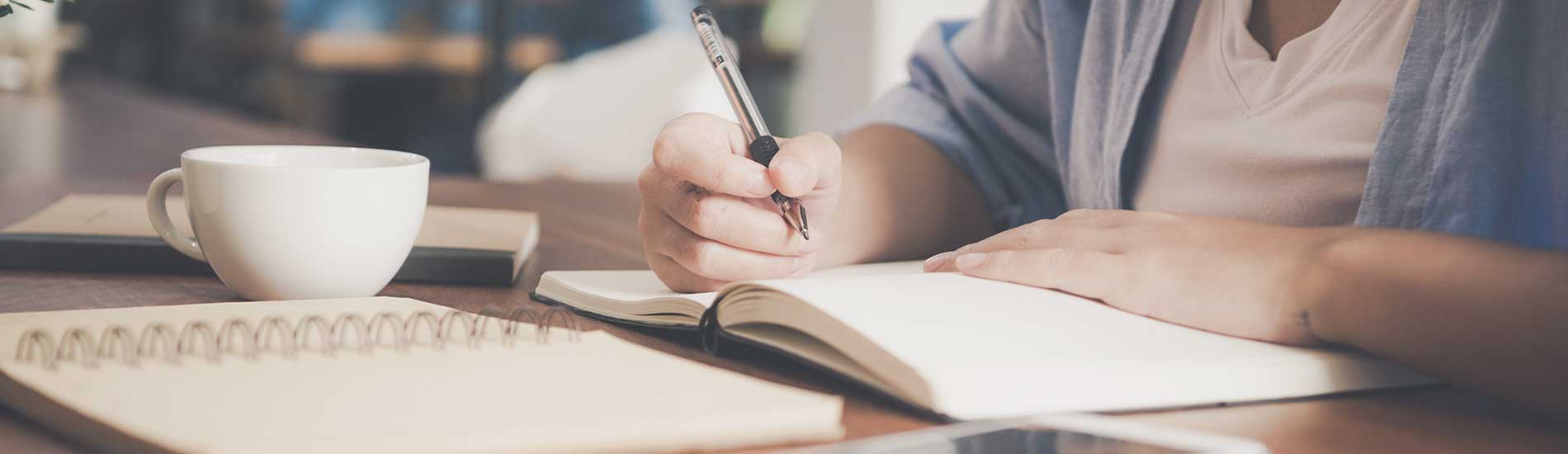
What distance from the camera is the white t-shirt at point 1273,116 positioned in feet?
2.55

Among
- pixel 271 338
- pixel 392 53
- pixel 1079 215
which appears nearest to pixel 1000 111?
pixel 1079 215

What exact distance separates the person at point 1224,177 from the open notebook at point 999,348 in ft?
0.09

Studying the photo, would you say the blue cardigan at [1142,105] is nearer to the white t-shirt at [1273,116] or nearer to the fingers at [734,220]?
the white t-shirt at [1273,116]

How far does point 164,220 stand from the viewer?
69 cm

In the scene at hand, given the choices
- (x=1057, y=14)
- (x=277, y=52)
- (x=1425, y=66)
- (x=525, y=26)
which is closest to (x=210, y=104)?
(x=277, y=52)

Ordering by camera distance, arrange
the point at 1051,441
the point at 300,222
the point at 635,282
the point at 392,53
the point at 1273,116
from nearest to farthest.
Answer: the point at 1051,441, the point at 300,222, the point at 635,282, the point at 1273,116, the point at 392,53

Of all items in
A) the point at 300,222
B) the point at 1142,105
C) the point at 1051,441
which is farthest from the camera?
the point at 1142,105

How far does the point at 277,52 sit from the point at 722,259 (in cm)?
494

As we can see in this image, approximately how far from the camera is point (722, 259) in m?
0.70

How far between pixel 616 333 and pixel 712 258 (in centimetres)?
9

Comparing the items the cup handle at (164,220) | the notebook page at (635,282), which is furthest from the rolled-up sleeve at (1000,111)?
the cup handle at (164,220)

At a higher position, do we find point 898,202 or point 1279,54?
point 1279,54

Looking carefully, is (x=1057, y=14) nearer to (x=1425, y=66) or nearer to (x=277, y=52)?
(x=1425, y=66)

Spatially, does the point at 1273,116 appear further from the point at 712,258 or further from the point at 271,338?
the point at 271,338
